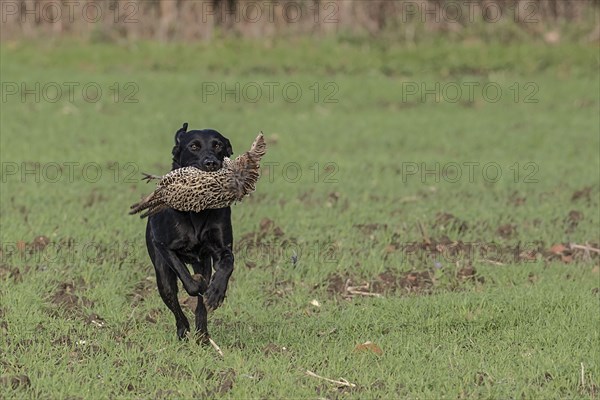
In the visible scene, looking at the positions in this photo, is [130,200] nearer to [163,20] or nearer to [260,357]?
[260,357]

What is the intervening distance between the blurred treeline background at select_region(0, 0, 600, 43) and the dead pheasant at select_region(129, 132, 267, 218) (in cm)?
1600

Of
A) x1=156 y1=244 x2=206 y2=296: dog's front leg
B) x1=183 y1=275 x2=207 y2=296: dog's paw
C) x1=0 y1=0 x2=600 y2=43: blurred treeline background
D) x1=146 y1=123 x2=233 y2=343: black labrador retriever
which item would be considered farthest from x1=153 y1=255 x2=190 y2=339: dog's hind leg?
x1=0 y1=0 x2=600 y2=43: blurred treeline background

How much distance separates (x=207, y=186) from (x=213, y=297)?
67 centimetres

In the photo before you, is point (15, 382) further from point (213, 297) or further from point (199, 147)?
point (199, 147)

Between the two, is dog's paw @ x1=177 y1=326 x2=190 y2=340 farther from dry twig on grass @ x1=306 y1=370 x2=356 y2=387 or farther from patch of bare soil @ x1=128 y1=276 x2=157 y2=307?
dry twig on grass @ x1=306 y1=370 x2=356 y2=387

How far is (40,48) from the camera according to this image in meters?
21.8

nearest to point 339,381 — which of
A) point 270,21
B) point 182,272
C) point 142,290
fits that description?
point 182,272

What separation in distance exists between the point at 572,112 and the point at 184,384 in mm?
13012

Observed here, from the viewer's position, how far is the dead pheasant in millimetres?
6707

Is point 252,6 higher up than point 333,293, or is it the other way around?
point 252,6

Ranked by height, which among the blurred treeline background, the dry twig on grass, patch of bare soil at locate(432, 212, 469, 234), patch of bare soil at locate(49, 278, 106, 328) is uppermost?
the blurred treeline background

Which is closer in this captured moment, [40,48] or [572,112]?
[572,112]

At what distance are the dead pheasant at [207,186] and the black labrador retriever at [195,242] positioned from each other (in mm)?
173

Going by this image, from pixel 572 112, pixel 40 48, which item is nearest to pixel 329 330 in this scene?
pixel 572 112
